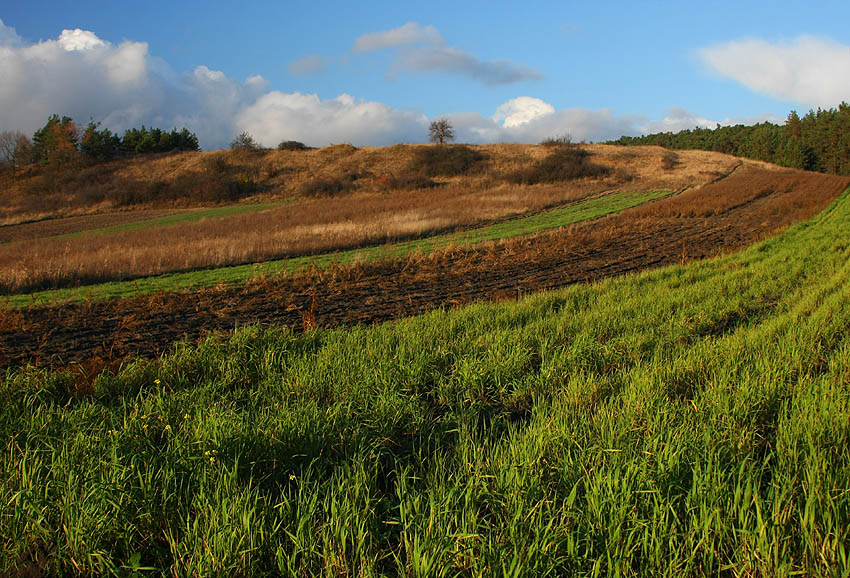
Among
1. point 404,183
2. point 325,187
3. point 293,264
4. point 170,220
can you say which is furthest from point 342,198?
point 293,264

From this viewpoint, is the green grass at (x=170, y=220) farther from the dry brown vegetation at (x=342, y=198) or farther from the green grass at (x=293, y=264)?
the green grass at (x=293, y=264)

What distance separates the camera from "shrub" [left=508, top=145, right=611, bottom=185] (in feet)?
171

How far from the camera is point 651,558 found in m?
2.47

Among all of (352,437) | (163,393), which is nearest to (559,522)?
(352,437)

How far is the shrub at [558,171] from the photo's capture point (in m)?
52.0

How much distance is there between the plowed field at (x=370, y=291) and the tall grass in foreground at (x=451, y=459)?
268 centimetres

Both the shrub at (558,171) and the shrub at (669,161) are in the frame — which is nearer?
the shrub at (558,171)

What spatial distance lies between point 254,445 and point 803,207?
29.4m

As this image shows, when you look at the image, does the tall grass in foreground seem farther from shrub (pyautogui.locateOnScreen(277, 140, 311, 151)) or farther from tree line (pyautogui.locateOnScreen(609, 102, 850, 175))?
tree line (pyautogui.locateOnScreen(609, 102, 850, 175))

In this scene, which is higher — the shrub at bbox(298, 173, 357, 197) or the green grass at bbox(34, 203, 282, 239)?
the shrub at bbox(298, 173, 357, 197)

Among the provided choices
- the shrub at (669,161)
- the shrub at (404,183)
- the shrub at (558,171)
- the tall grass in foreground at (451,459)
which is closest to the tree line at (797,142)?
the shrub at (669,161)

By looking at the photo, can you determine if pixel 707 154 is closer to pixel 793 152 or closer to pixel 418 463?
pixel 793 152

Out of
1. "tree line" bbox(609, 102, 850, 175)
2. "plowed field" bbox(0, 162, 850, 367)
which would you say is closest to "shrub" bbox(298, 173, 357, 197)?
"plowed field" bbox(0, 162, 850, 367)

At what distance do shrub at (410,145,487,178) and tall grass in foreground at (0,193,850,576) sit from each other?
55.9 meters
